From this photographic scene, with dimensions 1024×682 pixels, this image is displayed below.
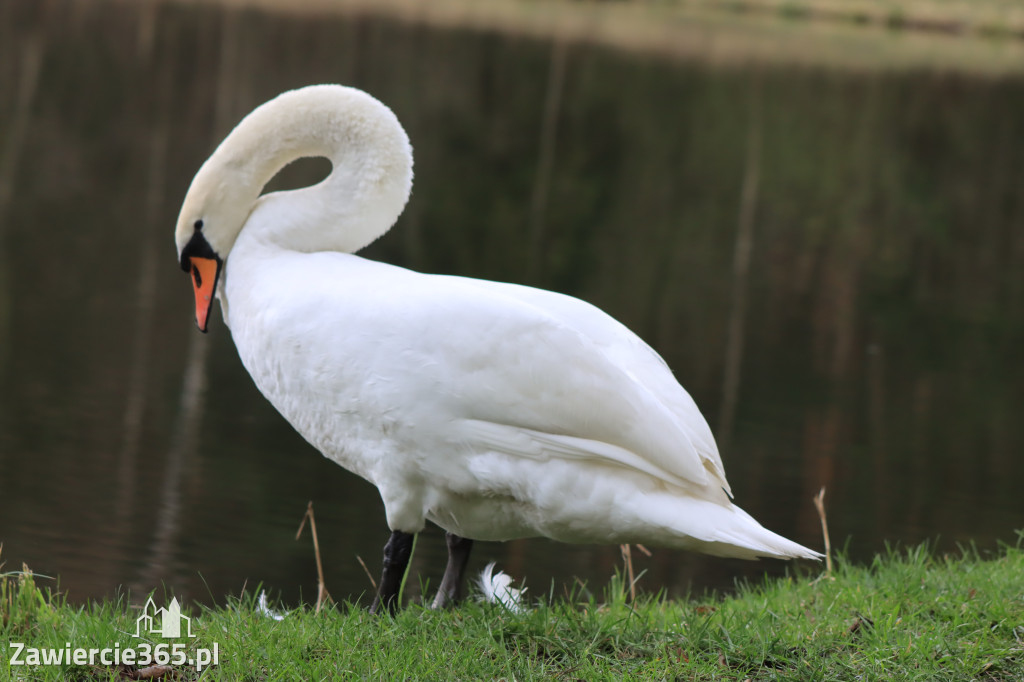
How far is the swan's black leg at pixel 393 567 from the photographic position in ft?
13.2

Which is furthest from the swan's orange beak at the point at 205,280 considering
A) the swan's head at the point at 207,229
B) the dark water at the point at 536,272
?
the dark water at the point at 536,272

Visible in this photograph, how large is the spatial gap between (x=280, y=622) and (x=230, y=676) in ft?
1.33

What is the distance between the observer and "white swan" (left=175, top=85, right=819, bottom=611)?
3604 millimetres

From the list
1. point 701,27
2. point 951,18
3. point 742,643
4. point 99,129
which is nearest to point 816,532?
point 742,643

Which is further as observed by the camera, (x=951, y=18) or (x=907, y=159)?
(x=951, y=18)

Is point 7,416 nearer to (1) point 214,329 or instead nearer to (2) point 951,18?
(1) point 214,329

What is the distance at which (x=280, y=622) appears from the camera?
12.8 ft

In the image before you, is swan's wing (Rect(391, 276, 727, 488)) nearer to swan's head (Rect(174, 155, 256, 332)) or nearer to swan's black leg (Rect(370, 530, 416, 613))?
swan's black leg (Rect(370, 530, 416, 613))

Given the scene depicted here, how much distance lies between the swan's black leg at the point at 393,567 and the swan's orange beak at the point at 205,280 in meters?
0.94

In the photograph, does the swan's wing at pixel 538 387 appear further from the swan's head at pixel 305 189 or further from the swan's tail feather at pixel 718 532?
the swan's head at pixel 305 189

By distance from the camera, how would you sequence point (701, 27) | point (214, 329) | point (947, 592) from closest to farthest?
point (947, 592), point (214, 329), point (701, 27)

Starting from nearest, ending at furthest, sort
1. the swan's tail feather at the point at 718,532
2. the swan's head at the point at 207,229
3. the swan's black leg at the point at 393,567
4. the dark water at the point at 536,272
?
1. the swan's tail feather at the point at 718,532
2. the swan's black leg at the point at 393,567
3. the swan's head at the point at 207,229
4. the dark water at the point at 536,272

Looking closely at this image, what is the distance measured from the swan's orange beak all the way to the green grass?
95 cm

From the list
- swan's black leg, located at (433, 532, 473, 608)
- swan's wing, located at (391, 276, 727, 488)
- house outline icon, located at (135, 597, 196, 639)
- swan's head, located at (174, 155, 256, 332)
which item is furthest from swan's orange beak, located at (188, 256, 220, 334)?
swan's black leg, located at (433, 532, 473, 608)
